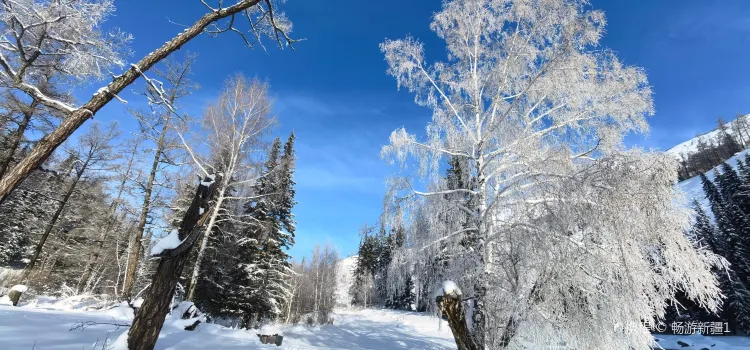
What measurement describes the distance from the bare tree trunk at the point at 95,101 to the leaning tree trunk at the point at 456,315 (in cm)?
504

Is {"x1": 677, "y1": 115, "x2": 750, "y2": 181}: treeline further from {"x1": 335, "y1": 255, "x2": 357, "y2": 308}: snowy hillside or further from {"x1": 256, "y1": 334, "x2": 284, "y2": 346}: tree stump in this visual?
{"x1": 256, "y1": 334, "x2": 284, "y2": 346}: tree stump

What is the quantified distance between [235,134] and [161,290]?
28.3ft

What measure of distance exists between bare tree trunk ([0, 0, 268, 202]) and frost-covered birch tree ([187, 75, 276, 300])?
752cm

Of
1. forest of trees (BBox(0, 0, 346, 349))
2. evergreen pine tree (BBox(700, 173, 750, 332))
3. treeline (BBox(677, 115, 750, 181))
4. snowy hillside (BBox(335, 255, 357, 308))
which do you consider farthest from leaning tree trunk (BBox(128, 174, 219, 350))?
treeline (BBox(677, 115, 750, 181))

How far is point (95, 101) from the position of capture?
12.4 ft

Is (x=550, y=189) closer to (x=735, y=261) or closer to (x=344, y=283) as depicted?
(x=735, y=261)

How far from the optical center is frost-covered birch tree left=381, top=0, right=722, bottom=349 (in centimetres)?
518

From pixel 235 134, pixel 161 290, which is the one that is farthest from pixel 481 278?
pixel 235 134

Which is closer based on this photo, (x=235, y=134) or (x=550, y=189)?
(x=550, y=189)

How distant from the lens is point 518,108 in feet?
28.6

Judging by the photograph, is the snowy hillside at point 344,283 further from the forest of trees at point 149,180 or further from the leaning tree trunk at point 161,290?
the leaning tree trunk at point 161,290

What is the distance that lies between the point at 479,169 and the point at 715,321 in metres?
38.7

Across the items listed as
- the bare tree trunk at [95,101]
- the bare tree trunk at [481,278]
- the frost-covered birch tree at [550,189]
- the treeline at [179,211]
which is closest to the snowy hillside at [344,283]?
the treeline at [179,211]

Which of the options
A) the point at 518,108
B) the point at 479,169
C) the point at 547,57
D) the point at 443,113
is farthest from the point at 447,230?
the point at 547,57
